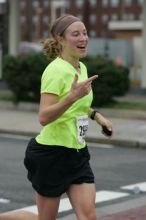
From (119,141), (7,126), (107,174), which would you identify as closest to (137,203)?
(107,174)

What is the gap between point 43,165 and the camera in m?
4.62

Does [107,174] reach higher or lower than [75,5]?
higher

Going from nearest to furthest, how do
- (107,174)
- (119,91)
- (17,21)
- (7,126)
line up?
(107,174)
(7,126)
(119,91)
(17,21)

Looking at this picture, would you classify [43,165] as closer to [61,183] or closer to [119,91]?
[61,183]

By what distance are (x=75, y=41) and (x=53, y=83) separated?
0.33 meters

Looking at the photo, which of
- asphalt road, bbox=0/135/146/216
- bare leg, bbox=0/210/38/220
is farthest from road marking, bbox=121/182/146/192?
bare leg, bbox=0/210/38/220

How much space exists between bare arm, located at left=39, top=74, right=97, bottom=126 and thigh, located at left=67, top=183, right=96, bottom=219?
1.62 feet

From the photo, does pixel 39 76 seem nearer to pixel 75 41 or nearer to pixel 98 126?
pixel 98 126

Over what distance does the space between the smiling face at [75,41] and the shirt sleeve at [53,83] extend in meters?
0.19

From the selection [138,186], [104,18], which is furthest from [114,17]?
[138,186]

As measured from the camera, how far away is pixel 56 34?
4.65 m

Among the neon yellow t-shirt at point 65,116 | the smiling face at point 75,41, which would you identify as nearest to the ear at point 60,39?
the smiling face at point 75,41

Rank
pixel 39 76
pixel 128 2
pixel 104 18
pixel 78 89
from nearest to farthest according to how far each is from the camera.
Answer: pixel 78 89 < pixel 39 76 < pixel 128 2 < pixel 104 18

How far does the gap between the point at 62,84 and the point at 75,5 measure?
5163 inches
